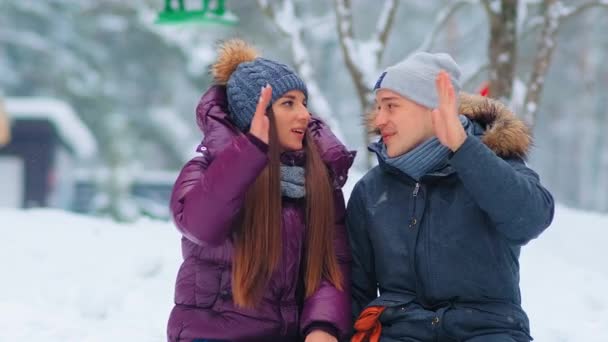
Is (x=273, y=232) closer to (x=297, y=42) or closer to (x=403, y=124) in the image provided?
(x=403, y=124)

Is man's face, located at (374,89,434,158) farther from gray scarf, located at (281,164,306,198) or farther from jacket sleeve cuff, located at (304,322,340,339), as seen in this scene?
jacket sleeve cuff, located at (304,322,340,339)

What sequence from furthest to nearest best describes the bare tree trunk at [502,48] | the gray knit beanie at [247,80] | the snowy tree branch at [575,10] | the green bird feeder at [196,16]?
1. the snowy tree branch at [575,10]
2. the bare tree trunk at [502,48]
3. the green bird feeder at [196,16]
4. the gray knit beanie at [247,80]

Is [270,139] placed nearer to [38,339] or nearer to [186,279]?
[186,279]

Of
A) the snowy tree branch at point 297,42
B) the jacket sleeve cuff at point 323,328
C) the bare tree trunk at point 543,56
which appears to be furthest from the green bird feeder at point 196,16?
the jacket sleeve cuff at point 323,328

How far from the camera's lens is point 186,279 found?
312 centimetres

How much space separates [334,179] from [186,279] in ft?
2.36

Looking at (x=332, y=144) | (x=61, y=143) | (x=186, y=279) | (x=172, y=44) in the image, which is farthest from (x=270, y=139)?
(x=172, y=44)

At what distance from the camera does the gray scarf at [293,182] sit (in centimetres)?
324

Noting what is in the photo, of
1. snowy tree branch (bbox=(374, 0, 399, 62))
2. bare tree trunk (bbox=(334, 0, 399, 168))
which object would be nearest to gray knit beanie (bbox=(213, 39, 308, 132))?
bare tree trunk (bbox=(334, 0, 399, 168))

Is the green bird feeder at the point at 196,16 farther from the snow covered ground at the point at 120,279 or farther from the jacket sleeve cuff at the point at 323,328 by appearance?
the jacket sleeve cuff at the point at 323,328

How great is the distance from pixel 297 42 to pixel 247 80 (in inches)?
204

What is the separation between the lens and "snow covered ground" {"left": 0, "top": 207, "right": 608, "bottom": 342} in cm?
471

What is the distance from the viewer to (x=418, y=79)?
10.4 feet

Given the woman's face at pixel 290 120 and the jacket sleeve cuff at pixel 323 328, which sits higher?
the woman's face at pixel 290 120
